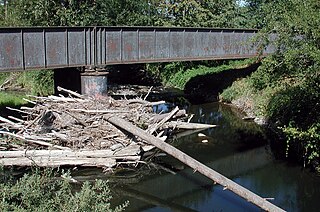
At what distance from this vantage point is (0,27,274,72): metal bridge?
18.2 m

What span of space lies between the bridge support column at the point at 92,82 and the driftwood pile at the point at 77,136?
11.2 ft

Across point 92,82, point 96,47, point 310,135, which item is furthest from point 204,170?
point 96,47

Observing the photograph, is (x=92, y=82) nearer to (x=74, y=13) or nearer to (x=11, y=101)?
(x=11, y=101)

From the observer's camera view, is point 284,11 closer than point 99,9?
Yes

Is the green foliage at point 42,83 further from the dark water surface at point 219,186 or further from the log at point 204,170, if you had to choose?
the log at point 204,170

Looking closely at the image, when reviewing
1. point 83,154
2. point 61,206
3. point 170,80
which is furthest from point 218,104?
point 61,206

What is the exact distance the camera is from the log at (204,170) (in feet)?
34.0

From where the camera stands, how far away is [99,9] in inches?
1243

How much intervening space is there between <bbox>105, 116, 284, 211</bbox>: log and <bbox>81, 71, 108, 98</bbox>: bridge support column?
233 inches

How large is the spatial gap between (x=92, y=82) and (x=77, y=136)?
6.01 m

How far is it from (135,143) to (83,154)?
179cm

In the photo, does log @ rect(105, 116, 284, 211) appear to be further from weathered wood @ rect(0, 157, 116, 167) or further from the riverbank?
the riverbank

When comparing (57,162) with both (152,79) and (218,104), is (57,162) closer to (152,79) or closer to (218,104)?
(218,104)

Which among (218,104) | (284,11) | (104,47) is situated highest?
(284,11)
